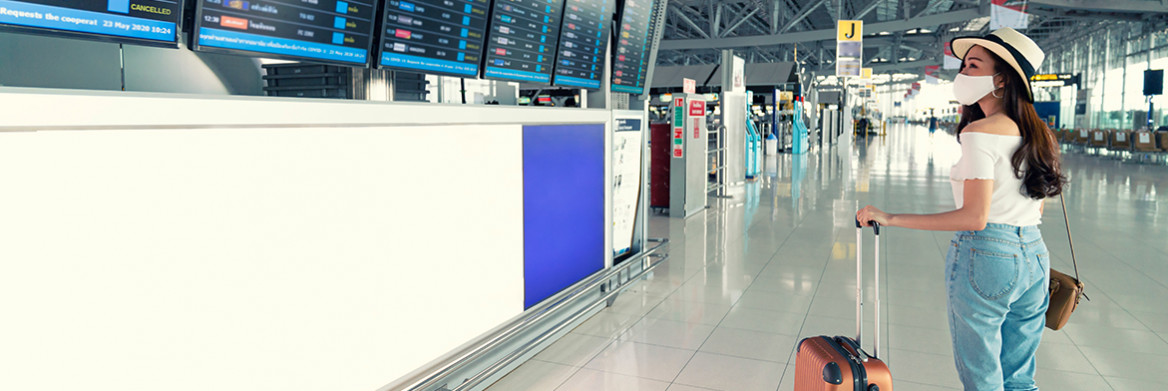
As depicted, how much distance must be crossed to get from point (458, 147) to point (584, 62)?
160cm

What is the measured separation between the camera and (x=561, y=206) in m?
4.04

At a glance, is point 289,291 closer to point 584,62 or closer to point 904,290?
point 584,62

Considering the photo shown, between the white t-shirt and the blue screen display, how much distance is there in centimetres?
203

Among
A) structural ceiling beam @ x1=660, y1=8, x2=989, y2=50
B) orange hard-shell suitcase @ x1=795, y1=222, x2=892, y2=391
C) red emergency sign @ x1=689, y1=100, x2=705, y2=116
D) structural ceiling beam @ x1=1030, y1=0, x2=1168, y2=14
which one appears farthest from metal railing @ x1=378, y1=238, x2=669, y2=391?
structural ceiling beam @ x1=660, y1=8, x2=989, y2=50

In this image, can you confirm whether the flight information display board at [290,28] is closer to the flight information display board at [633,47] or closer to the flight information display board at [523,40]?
the flight information display board at [523,40]

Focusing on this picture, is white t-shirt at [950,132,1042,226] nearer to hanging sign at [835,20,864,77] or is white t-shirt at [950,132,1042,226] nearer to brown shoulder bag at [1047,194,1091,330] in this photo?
brown shoulder bag at [1047,194,1091,330]

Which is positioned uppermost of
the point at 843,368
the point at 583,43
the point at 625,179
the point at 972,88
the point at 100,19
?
the point at 583,43

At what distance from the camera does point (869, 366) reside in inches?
92.0

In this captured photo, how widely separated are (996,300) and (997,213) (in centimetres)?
27

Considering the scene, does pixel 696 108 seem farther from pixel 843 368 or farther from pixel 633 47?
pixel 843 368

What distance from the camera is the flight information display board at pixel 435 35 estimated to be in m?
2.79

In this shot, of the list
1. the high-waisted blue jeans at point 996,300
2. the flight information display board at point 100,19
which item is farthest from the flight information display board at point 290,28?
the high-waisted blue jeans at point 996,300

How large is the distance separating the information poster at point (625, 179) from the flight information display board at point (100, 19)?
3143 mm

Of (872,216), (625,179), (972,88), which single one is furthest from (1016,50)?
(625,179)
